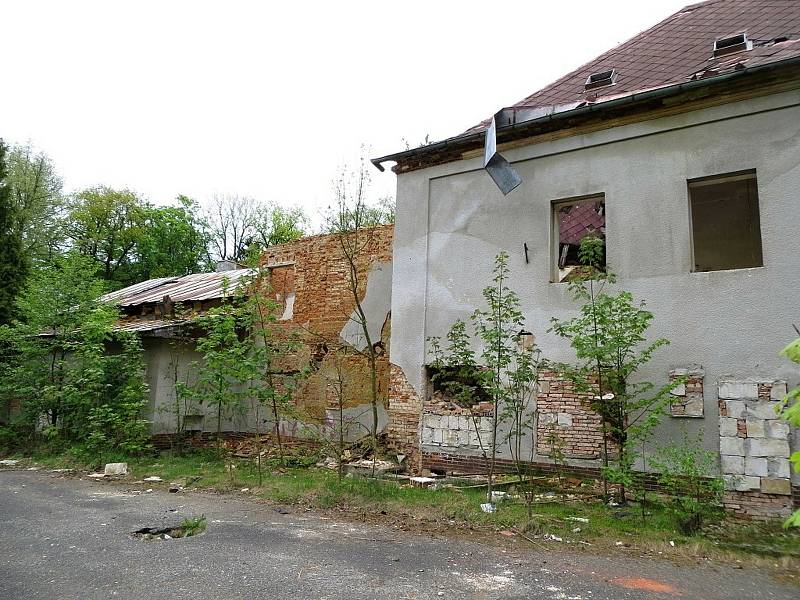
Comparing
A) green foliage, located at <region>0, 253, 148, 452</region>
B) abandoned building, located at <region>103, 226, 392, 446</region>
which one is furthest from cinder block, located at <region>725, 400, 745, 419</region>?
green foliage, located at <region>0, 253, 148, 452</region>

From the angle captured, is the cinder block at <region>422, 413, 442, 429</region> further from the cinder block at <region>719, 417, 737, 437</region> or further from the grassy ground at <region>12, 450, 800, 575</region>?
the cinder block at <region>719, 417, 737, 437</region>

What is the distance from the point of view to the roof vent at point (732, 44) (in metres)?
8.78

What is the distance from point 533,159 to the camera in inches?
378

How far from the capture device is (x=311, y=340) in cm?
1259

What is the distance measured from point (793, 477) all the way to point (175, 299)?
521 inches

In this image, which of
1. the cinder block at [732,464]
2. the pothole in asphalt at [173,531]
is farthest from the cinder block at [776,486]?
the pothole in asphalt at [173,531]

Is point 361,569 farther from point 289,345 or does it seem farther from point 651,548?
point 289,345

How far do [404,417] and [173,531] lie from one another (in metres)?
Answer: 4.56

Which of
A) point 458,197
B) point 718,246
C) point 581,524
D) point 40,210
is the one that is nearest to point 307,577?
point 581,524

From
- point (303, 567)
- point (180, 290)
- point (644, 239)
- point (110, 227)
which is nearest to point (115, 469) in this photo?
point (303, 567)

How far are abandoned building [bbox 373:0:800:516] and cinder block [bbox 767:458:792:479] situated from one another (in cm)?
3

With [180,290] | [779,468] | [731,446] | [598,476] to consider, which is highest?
[180,290]

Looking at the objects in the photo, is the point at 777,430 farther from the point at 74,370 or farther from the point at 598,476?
the point at 74,370

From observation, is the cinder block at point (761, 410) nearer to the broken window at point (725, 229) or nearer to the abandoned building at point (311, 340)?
the broken window at point (725, 229)
